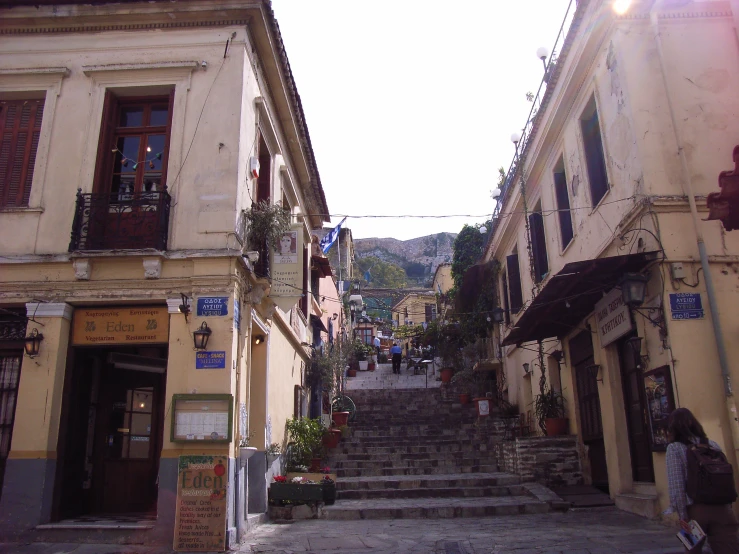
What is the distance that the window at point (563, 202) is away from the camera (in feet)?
40.5

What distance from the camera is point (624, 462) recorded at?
994 centimetres

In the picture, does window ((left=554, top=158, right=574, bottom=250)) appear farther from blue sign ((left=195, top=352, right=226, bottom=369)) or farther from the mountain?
the mountain

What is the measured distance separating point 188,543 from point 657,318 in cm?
666

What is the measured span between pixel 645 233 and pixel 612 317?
66.7 inches

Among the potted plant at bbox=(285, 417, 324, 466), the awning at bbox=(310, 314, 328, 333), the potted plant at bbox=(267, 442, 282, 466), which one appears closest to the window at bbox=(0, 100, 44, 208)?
the potted plant at bbox=(267, 442, 282, 466)

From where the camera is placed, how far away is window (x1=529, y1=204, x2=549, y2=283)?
14039 mm

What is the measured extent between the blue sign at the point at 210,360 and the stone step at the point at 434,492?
448cm

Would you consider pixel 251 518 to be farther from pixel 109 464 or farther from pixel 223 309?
pixel 223 309

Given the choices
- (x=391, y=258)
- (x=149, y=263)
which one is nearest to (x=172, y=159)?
(x=149, y=263)

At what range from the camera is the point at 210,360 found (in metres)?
8.31

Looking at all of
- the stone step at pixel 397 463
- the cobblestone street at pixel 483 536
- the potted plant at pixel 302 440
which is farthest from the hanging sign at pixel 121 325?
the stone step at pixel 397 463

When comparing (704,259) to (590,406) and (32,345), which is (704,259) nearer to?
(590,406)

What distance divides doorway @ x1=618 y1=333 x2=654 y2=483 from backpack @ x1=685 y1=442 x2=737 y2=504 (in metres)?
4.43

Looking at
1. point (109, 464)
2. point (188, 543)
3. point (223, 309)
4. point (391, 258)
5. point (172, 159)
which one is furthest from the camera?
point (391, 258)
